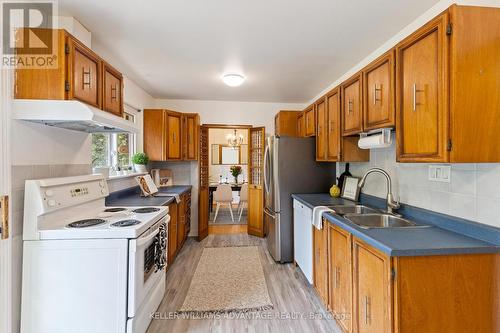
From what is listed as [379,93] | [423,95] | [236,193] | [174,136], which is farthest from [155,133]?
[236,193]

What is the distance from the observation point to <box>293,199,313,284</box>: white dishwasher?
8.19 feet

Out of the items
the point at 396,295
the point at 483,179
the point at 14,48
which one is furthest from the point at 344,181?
the point at 14,48

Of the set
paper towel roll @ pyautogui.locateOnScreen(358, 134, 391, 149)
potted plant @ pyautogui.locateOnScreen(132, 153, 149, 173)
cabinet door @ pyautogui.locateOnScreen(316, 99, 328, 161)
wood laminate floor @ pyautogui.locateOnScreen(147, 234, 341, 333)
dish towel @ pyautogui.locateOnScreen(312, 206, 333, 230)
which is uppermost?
cabinet door @ pyautogui.locateOnScreen(316, 99, 328, 161)

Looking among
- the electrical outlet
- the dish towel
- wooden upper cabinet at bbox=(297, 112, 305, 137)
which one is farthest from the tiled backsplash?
wooden upper cabinet at bbox=(297, 112, 305, 137)

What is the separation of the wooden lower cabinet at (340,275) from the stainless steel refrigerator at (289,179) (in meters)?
1.13

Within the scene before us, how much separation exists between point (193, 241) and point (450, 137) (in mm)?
3792

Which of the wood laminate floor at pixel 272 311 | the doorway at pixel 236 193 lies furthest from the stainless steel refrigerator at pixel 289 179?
the doorway at pixel 236 193

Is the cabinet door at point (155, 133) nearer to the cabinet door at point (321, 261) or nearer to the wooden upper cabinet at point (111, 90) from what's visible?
the wooden upper cabinet at point (111, 90)

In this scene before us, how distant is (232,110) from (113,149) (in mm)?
2181

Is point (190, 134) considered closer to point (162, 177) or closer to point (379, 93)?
point (162, 177)

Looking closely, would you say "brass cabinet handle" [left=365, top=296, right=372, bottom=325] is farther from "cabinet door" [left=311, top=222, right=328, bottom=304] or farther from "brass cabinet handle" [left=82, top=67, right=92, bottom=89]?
"brass cabinet handle" [left=82, top=67, right=92, bottom=89]

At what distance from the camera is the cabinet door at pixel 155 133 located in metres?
3.73

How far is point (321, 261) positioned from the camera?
87.2 inches

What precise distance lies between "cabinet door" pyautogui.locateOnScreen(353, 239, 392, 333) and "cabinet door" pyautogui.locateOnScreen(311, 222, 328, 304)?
1.68ft
